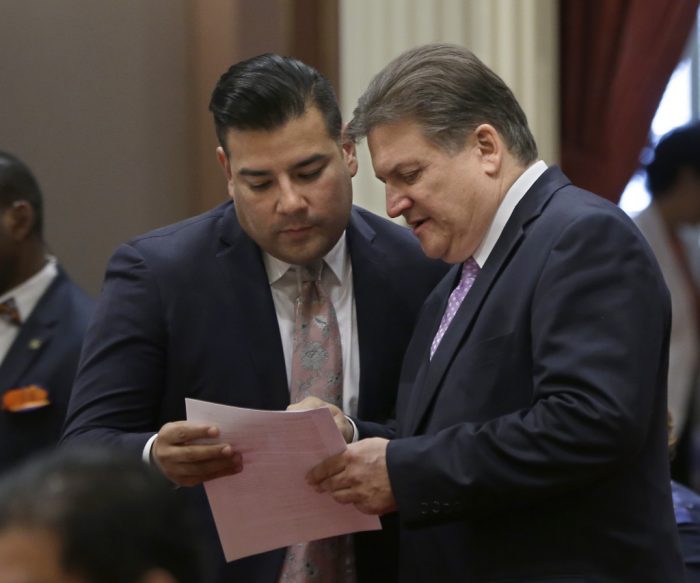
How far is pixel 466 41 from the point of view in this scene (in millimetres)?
5320

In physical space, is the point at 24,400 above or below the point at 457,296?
below

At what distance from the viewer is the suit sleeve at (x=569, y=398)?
207 cm

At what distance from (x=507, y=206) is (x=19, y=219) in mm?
1974

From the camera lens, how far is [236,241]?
2.70m

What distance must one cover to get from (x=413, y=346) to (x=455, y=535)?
0.39 meters

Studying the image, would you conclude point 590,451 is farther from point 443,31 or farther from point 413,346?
point 443,31

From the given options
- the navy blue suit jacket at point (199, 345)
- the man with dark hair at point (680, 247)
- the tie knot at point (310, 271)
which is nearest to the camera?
the navy blue suit jacket at point (199, 345)

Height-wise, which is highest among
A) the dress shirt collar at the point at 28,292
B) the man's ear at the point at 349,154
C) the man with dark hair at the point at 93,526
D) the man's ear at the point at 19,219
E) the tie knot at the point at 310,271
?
the man with dark hair at the point at 93,526

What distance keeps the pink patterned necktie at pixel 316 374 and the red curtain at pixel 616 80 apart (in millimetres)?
3230

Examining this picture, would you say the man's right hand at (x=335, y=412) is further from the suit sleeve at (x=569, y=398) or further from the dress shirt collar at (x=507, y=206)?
the dress shirt collar at (x=507, y=206)

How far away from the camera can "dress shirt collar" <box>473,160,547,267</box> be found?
233 centimetres

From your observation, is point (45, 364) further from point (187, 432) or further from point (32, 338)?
point (187, 432)

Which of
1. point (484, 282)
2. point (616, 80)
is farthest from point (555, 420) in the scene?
point (616, 80)

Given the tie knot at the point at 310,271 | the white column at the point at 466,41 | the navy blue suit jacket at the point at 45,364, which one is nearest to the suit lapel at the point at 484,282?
the tie knot at the point at 310,271
